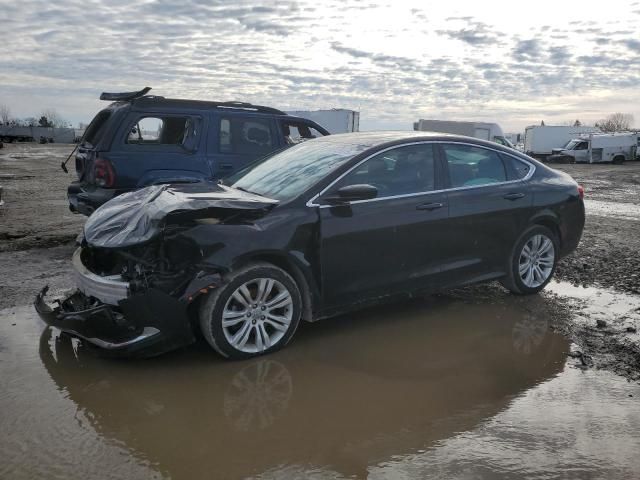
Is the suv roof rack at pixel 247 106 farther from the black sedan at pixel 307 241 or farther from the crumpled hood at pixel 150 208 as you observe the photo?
the crumpled hood at pixel 150 208

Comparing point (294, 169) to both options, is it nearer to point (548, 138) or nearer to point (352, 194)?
point (352, 194)

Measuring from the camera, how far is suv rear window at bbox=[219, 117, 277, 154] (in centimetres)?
801

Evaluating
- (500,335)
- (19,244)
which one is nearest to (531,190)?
(500,335)

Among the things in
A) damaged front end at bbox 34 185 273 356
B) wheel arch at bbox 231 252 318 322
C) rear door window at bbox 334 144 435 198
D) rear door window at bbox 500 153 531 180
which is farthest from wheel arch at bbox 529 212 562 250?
damaged front end at bbox 34 185 273 356

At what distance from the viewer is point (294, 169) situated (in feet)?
16.5

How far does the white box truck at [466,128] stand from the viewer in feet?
132

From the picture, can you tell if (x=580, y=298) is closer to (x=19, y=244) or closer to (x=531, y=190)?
(x=531, y=190)

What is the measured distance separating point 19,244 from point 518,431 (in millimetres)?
7021

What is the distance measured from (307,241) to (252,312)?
0.67 meters

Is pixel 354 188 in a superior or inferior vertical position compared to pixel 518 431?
superior

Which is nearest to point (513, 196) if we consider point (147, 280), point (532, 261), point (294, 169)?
point (532, 261)

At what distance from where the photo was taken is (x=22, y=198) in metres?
13.8

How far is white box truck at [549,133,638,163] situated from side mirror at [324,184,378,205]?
134 ft

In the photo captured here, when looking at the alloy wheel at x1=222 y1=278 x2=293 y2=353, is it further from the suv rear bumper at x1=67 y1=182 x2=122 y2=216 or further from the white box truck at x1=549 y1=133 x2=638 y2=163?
the white box truck at x1=549 y1=133 x2=638 y2=163
